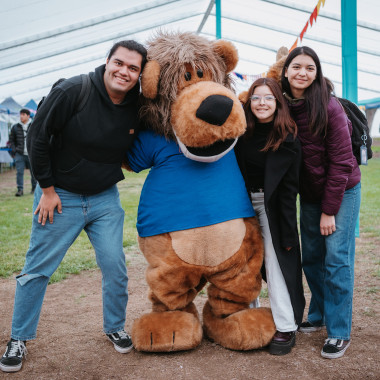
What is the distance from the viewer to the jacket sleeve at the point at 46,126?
87.7 inches

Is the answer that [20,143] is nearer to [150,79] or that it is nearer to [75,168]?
[75,168]

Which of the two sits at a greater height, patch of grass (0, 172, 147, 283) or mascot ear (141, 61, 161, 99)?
mascot ear (141, 61, 161, 99)

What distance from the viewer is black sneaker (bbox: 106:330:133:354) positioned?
255cm

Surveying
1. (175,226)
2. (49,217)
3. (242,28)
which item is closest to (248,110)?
(175,226)

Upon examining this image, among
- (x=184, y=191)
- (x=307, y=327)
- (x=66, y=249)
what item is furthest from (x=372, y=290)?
(x=66, y=249)

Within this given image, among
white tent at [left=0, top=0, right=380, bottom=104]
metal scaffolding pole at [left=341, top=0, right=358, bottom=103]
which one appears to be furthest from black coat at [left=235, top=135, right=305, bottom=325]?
white tent at [left=0, top=0, right=380, bottom=104]

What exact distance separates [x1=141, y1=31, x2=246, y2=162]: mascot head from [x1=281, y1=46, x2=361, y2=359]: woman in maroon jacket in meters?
0.41

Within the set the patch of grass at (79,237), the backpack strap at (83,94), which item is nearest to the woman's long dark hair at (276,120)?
the backpack strap at (83,94)

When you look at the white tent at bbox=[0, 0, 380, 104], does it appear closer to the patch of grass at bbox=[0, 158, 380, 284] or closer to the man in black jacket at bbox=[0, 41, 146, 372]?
the patch of grass at bbox=[0, 158, 380, 284]

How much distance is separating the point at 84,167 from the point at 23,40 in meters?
8.85

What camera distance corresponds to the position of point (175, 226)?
242cm

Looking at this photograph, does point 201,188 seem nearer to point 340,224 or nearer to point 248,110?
point 248,110

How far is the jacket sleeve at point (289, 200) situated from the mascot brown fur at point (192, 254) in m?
0.18

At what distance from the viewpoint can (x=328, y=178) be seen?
238cm
